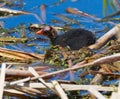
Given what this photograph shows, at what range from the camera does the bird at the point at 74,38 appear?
4792 millimetres

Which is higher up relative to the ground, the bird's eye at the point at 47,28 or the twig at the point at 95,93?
the bird's eye at the point at 47,28

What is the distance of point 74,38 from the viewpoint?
196 inches

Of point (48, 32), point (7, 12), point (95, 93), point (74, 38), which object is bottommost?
point (95, 93)

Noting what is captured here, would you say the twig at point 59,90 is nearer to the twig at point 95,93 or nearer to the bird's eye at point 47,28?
the twig at point 95,93

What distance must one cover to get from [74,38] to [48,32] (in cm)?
38

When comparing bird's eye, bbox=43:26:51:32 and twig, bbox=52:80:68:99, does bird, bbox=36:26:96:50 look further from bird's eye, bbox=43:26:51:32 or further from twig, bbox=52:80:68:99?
twig, bbox=52:80:68:99

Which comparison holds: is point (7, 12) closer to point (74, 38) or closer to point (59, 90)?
point (74, 38)

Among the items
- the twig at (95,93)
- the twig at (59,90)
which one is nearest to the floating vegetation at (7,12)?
the twig at (59,90)

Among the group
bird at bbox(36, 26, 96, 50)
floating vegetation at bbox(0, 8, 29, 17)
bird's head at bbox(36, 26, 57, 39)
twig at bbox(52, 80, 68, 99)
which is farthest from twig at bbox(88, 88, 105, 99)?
floating vegetation at bbox(0, 8, 29, 17)

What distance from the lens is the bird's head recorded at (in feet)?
16.9

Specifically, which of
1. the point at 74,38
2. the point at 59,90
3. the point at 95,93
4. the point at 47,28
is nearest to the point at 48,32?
the point at 47,28

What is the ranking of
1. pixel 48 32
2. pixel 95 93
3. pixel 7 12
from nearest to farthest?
pixel 95 93, pixel 48 32, pixel 7 12

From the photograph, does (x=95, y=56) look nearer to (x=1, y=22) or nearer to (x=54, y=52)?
(x=54, y=52)

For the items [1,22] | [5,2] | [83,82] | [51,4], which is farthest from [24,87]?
[5,2]
